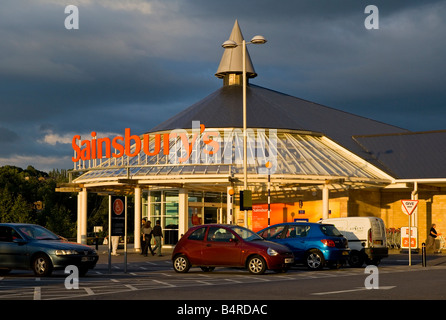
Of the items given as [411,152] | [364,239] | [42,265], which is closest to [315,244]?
[364,239]

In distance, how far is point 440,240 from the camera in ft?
140

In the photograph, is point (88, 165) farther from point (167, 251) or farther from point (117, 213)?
point (117, 213)

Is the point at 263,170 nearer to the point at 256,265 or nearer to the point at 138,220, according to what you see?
the point at 138,220

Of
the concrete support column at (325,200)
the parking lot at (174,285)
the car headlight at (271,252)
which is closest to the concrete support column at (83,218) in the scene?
the concrete support column at (325,200)

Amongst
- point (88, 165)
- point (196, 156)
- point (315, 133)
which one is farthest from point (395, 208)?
point (88, 165)

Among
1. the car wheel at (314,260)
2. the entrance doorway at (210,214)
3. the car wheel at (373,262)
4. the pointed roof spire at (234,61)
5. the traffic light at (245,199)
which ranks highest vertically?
the pointed roof spire at (234,61)

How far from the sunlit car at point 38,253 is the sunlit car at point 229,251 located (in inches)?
120

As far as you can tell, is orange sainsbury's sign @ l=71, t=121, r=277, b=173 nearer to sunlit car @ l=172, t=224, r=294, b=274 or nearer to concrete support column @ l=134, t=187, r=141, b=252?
concrete support column @ l=134, t=187, r=141, b=252

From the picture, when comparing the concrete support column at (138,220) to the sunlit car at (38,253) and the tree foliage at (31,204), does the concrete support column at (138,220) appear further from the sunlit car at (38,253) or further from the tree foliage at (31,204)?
the tree foliage at (31,204)

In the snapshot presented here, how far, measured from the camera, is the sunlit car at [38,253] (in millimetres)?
21656

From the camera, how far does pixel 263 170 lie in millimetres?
39094
